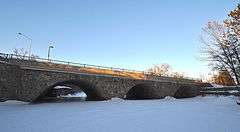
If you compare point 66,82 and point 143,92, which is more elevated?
point 66,82

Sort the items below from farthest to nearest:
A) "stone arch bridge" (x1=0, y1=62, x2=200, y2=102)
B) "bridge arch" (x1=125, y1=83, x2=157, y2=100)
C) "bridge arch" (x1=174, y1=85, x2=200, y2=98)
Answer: "bridge arch" (x1=174, y1=85, x2=200, y2=98) < "bridge arch" (x1=125, y1=83, x2=157, y2=100) < "stone arch bridge" (x1=0, y1=62, x2=200, y2=102)

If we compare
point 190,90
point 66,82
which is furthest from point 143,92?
point 66,82

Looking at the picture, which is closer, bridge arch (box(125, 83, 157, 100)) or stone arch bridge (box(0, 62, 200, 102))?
stone arch bridge (box(0, 62, 200, 102))

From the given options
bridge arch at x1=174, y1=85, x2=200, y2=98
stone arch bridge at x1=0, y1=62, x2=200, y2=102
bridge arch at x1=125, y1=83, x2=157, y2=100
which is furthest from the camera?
bridge arch at x1=174, y1=85, x2=200, y2=98

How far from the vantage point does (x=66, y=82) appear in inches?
1272

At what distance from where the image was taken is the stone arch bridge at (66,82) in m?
22.5

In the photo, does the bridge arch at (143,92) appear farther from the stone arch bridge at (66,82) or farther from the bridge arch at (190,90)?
the bridge arch at (190,90)

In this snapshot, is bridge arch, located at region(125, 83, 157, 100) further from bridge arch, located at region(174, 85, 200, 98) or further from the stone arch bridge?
bridge arch, located at region(174, 85, 200, 98)

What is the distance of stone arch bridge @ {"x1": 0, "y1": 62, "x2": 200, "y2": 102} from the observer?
22.5 m

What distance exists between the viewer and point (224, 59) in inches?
1297

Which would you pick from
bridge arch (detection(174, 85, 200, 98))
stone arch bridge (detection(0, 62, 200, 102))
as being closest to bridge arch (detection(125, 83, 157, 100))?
stone arch bridge (detection(0, 62, 200, 102))

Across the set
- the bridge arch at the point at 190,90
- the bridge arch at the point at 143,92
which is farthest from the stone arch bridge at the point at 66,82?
the bridge arch at the point at 190,90

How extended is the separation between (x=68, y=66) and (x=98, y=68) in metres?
4.65

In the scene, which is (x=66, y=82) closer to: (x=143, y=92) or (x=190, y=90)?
(x=143, y=92)
